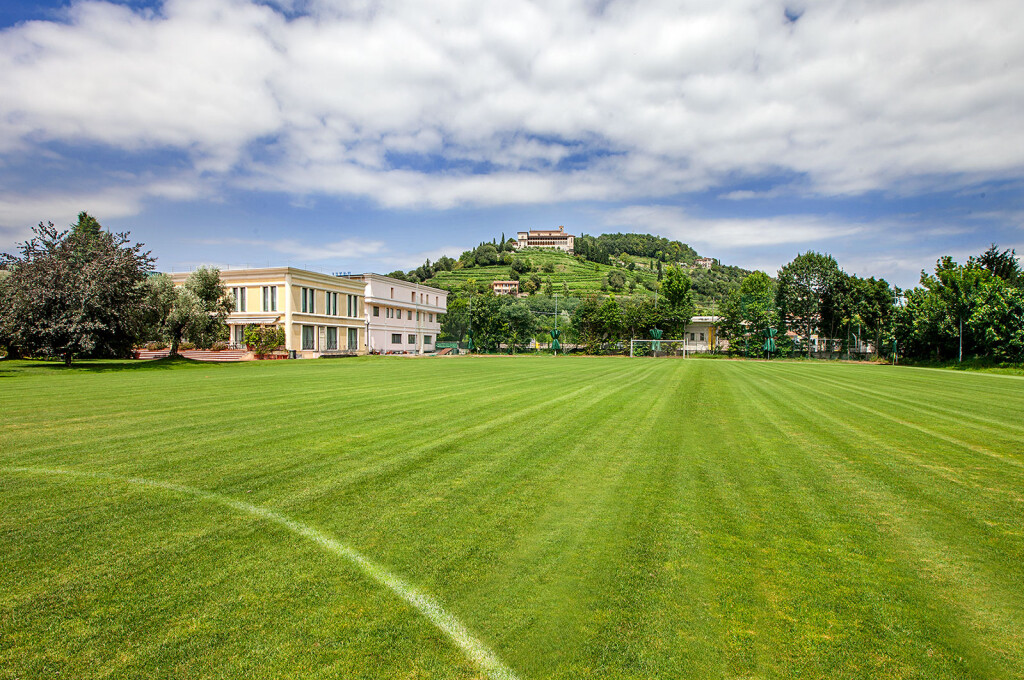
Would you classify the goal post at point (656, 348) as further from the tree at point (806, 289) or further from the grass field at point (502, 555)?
the grass field at point (502, 555)

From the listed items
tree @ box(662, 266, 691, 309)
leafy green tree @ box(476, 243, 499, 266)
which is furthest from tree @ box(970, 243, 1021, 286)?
leafy green tree @ box(476, 243, 499, 266)

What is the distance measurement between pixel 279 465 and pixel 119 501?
1.61 m

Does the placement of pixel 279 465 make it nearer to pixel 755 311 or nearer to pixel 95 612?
pixel 95 612

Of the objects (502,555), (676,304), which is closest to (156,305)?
(502,555)

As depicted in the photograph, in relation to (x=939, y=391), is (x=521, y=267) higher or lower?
higher

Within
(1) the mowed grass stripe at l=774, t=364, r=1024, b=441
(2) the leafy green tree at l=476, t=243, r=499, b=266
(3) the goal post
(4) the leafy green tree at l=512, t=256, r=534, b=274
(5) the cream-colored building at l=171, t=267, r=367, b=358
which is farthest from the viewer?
(2) the leafy green tree at l=476, t=243, r=499, b=266

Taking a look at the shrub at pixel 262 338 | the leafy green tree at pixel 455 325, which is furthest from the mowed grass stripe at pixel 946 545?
the leafy green tree at pixel 455 325

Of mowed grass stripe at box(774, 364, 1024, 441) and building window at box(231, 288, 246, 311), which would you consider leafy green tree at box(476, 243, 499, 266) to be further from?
mowed grass stripe at box(774, 364, 1024, 441)

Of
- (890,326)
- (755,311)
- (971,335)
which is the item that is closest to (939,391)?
(971,335)

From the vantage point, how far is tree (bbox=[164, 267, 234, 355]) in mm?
33125

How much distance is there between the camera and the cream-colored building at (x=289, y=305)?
46.4 m

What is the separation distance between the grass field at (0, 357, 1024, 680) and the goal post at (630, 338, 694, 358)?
54816 mm

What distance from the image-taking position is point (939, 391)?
17078 mm

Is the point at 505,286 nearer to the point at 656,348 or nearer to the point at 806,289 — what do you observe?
the point at 656,348
